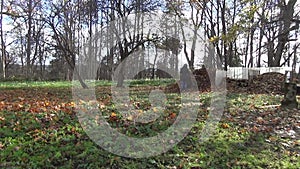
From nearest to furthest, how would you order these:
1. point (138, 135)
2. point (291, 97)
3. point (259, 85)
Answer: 1. point (138, 135)
2. point (291, 97)
3. point (259, 85)

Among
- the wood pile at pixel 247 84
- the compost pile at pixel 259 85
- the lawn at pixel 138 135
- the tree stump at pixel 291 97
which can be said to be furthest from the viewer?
the wood pile at pixel 247 84

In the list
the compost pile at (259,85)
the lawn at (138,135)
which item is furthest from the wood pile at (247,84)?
the lawn at (138,135)

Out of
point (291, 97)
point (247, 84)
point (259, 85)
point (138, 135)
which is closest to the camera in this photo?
point (138, 135)

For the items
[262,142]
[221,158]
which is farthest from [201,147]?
[262,142]

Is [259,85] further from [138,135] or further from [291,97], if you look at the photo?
[138,135]

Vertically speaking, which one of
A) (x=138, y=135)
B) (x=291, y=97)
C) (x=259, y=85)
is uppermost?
(x=259, y=85)

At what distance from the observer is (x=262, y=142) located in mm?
4559

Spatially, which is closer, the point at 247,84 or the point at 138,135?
the point at 138,135

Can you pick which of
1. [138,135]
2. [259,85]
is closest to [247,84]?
[259,85]

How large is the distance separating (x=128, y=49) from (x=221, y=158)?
366 inches

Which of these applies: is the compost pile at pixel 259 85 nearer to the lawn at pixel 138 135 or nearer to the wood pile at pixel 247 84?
the wood pile at pixel 247 84

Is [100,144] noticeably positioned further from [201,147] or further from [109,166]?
[201,147]

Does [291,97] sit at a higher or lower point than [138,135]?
higher

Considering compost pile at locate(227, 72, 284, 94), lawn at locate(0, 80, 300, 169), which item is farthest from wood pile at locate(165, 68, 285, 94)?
lawn at locate(0, 80, 300, 169)
